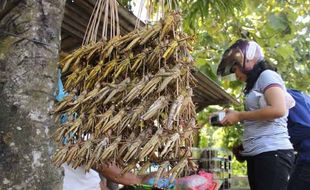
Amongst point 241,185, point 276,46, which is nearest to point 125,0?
point 276,46

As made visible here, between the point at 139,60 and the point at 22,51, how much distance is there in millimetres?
419

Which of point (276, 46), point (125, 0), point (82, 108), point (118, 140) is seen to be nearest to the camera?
point (118, 140)

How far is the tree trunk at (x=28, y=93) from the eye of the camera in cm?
141

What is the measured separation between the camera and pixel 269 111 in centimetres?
215

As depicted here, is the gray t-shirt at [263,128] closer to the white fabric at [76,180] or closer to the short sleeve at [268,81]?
the short sleeve at [268,81]

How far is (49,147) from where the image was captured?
1.48 meters

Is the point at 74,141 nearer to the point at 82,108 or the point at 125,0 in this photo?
the point at 82,108

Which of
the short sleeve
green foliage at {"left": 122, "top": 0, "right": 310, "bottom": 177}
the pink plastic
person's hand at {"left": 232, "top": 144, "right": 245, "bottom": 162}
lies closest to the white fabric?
the pink plastic

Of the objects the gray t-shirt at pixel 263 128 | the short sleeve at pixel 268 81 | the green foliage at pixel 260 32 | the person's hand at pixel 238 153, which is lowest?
the person's hand at pixel 238 153

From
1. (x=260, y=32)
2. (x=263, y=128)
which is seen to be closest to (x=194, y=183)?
(x=263, y=128)

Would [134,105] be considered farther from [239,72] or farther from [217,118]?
[239,72]

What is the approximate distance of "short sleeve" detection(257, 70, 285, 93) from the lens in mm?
2227

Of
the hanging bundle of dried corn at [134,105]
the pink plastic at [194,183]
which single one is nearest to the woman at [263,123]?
the pink plastic at [194,183]

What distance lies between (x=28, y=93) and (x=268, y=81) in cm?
128
